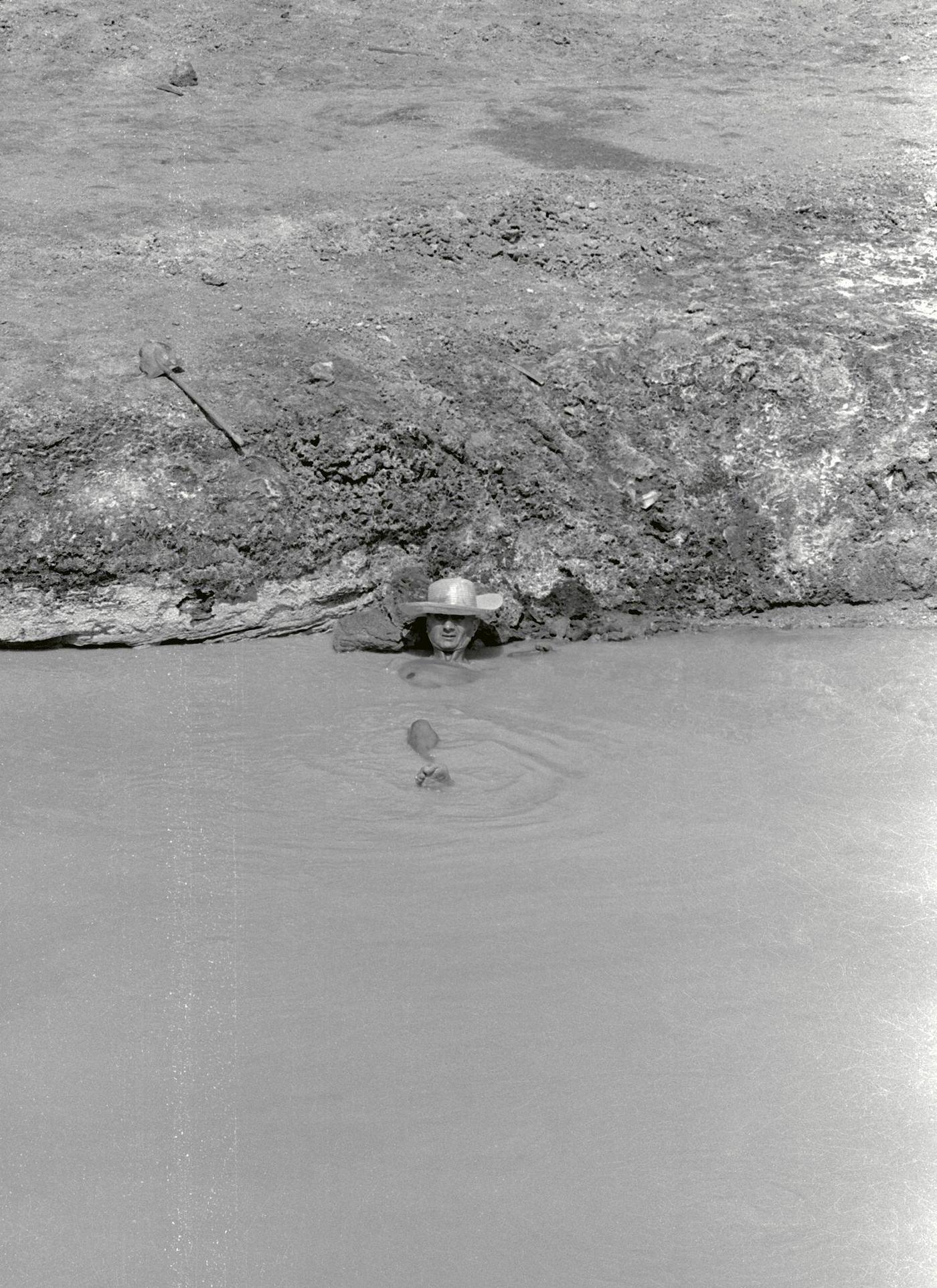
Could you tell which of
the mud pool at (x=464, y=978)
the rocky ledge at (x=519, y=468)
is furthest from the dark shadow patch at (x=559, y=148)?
the mud pool at (x=464, y=978)

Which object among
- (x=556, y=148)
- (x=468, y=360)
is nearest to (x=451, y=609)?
(x=468, y=360)

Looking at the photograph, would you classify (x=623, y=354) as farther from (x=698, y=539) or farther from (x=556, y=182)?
(x=556, y=182)

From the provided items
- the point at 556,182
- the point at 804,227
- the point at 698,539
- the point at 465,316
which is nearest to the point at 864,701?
the point at 698,539

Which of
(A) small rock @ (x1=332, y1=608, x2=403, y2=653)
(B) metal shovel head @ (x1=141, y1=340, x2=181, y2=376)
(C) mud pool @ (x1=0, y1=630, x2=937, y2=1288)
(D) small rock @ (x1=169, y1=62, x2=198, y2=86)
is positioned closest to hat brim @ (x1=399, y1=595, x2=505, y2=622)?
(A) small rock @ (x1=332, y1=608, x2=403, y2=653)

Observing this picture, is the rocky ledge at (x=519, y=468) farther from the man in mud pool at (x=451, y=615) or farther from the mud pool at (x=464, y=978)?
the mud pool at (x=464, y=978)

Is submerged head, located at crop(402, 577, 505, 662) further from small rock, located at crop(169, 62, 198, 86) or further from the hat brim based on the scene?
small rock, located at crop(169, 62, 198, 86)
